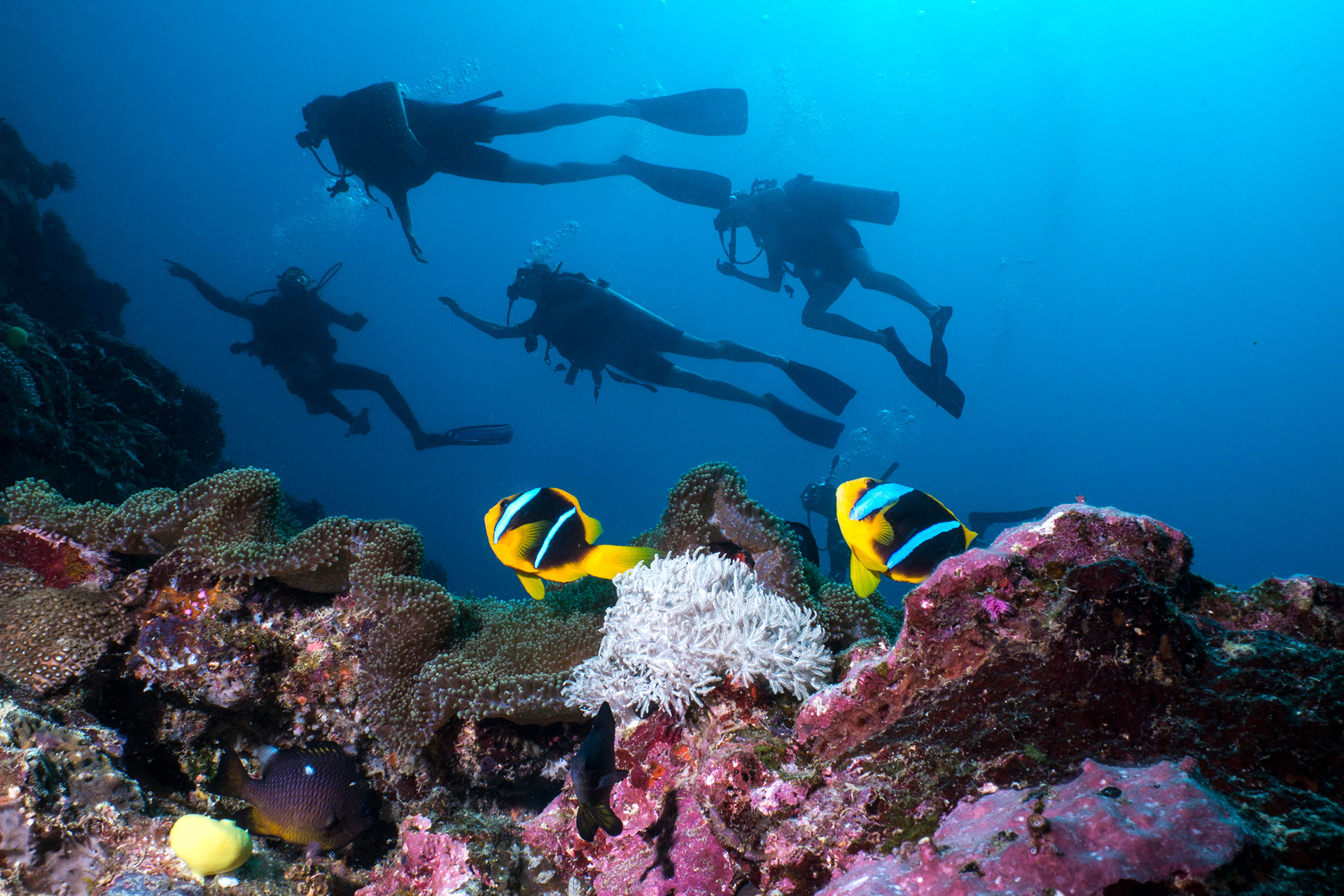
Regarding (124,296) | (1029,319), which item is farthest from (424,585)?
(1029,319)

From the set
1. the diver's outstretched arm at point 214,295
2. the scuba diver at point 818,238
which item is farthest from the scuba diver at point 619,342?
the diver's outstretched arm at point 214,295

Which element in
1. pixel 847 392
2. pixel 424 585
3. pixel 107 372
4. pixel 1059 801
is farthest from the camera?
pixel 847 392

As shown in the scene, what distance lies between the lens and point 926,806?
57.8 inches

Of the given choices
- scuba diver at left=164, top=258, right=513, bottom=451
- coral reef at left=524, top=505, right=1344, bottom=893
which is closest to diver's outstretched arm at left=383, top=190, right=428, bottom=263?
scuba diver at left=164, top=258, right=513, bottom=451

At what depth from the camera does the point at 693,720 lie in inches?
89.4

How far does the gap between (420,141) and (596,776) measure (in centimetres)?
1114

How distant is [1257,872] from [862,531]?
4.29 feet

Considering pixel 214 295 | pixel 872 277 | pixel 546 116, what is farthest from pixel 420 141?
pixel 872 277

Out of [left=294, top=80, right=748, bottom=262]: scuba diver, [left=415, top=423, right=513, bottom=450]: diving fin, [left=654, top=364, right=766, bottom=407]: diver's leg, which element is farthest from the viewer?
[left=654, top=364, right=766, bottom=407]: diver's leg

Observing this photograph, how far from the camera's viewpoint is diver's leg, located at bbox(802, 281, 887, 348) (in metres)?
12.4

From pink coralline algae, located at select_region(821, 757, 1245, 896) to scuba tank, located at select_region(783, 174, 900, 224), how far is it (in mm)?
12238

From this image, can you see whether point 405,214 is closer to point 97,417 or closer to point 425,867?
point 97,417

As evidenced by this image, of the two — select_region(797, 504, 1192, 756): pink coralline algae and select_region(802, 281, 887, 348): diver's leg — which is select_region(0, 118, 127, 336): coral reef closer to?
select_region(802, 281, 887, 348): diver's leg

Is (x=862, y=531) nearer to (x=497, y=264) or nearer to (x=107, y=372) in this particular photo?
(x=107, y=372)
